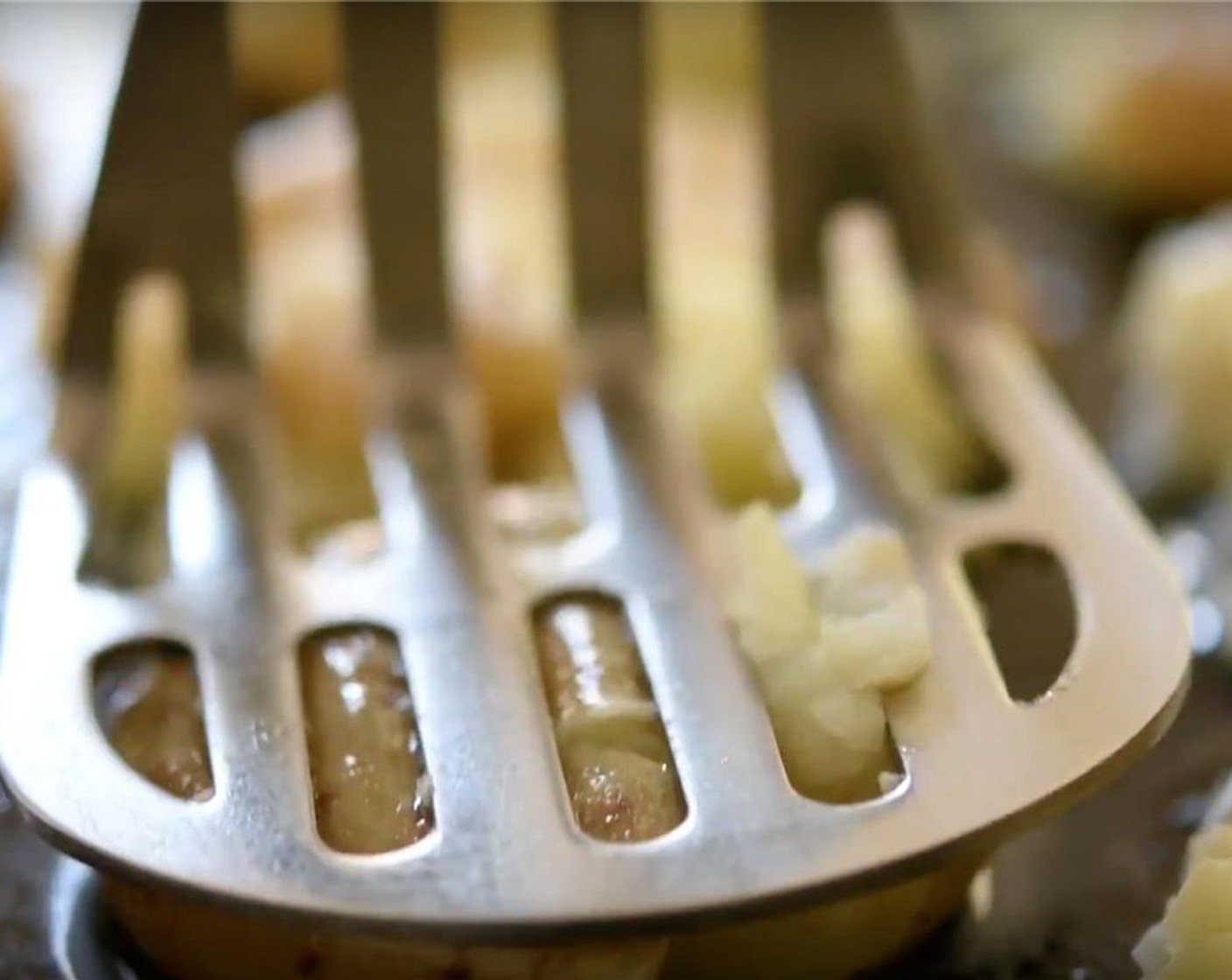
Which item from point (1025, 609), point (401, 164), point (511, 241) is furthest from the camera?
point (511, 241)

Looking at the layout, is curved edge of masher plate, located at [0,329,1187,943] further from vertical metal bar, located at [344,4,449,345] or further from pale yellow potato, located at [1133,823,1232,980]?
vertical metal bar, located at [344,4,449,345]

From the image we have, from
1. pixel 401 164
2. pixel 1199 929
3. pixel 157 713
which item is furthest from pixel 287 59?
pixel 1199 929

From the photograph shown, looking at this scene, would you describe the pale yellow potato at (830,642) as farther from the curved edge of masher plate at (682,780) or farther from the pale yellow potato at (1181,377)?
the pale yellow potato at (1181,377)

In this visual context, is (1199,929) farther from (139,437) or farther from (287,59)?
(287,59)

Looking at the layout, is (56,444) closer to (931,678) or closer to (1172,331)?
(931,678)

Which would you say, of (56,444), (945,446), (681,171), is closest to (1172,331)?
(945,446)

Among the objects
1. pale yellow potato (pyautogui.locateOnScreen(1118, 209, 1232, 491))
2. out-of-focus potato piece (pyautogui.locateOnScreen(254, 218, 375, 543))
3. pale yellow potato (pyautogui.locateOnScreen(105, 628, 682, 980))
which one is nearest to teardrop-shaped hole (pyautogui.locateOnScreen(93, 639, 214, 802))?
pale yellow potato (pyautogui.locateOnScreen(105, 628, 682, 980))
